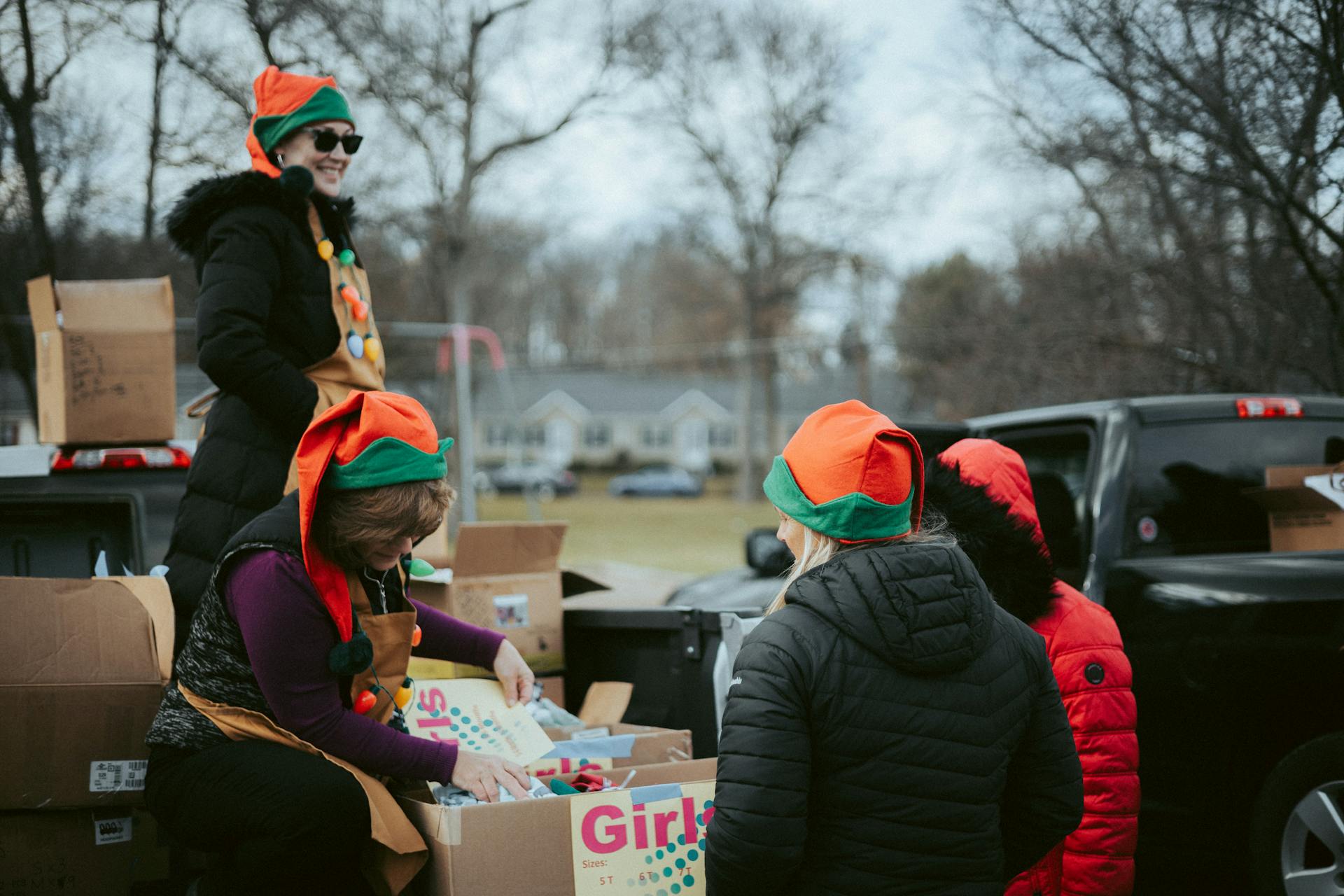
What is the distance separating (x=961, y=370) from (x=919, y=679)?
1325 centimetres

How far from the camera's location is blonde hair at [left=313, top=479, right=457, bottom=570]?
82.6 inches

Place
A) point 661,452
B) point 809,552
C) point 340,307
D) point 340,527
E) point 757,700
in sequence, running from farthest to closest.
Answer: point 661,452 < point 340,307 < point 340,527 < point 809,552 < point 757,700

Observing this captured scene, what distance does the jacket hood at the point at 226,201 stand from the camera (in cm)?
285

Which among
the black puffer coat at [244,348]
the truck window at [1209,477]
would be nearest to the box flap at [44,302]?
the black puffer coat at [244,348]

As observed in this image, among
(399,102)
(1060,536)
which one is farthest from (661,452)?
(1060,536)

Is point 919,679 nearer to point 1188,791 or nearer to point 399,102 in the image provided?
point 1188,791

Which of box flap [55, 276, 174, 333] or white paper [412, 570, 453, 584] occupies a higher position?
box flap [55, 276, 174, 333]

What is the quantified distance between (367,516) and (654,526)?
25.7m

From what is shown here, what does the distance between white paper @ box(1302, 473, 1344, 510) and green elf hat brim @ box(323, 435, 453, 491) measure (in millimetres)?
2999

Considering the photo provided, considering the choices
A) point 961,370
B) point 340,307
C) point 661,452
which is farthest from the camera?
point 661,452

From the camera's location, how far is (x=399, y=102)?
1476 cm

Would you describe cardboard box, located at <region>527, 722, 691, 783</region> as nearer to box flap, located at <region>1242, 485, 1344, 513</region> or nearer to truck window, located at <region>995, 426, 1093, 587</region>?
truck window, located at <region>995, 426, 1093, 587</region>

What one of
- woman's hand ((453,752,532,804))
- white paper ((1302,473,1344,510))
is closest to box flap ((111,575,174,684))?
woman's hand ((453,752,532,804))

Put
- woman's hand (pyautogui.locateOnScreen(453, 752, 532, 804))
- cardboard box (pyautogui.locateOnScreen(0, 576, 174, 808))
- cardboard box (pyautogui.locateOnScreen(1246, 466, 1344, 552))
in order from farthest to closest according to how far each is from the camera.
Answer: cardboard box (pyautogui.locateOnScreen(1246, 466, 1344, 552)), cardboard box (pyautogui.locateOnScreen(0, 576, 174, 808)), woman's hand (pyautogui.locateOnScreen(453, 752, 532, 804))
